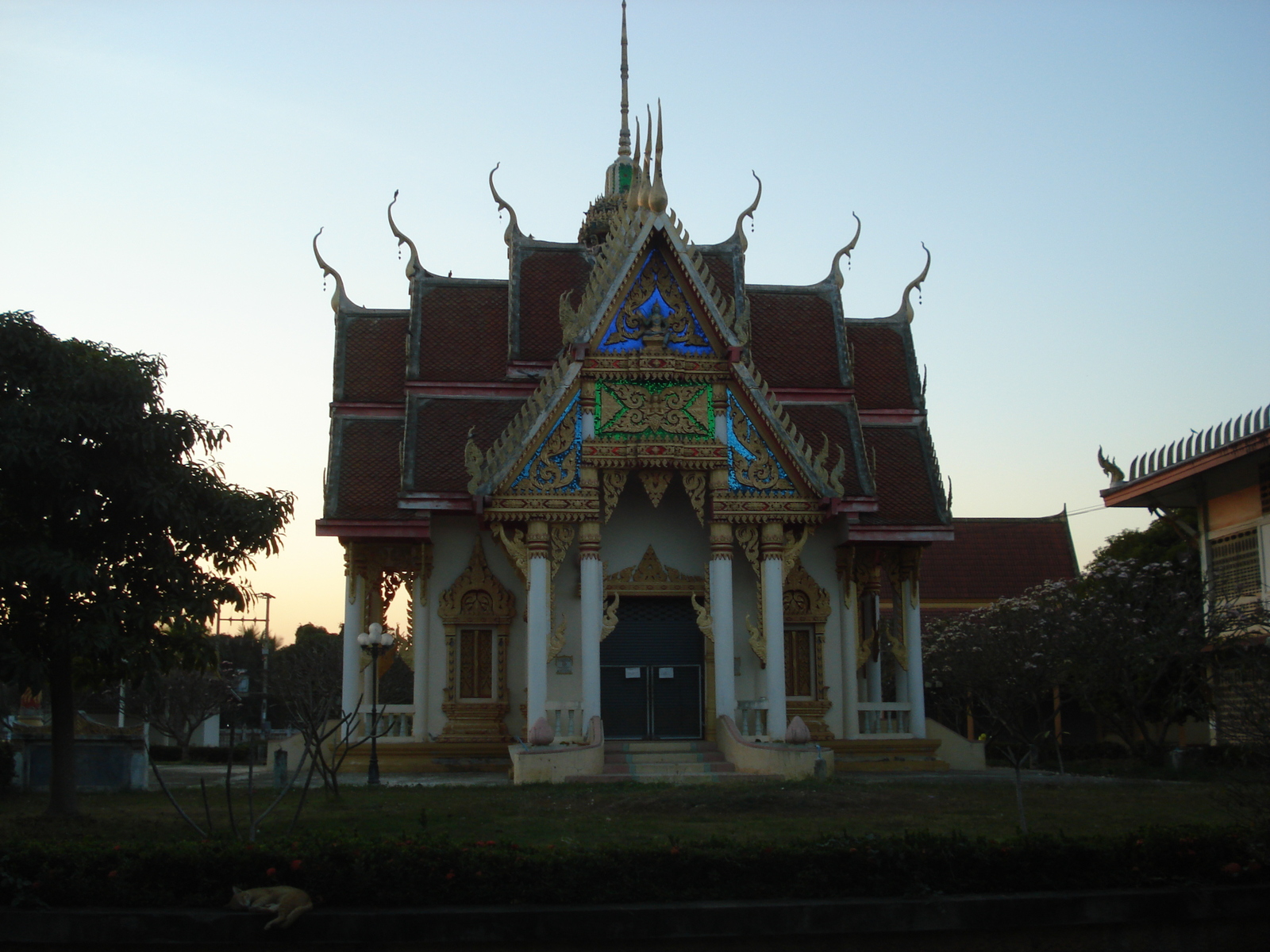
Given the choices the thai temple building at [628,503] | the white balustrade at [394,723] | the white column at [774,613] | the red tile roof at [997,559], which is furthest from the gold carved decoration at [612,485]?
the red tile roof at [997,559]

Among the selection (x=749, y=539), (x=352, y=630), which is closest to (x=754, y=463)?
(x=749, y=539)

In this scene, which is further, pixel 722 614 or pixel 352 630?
pixel 352 630

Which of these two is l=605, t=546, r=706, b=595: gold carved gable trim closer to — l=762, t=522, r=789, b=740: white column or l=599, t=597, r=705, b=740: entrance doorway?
l=599, t=597, r=705, b=740: entrance doorway

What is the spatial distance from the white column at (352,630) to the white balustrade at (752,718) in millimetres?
6247

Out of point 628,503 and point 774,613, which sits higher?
point 628,503

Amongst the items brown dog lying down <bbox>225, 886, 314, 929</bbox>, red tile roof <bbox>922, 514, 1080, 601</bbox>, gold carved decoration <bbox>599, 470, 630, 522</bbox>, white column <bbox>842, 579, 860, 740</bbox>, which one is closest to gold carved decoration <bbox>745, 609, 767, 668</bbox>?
white column <bbox>842, 579, 860, 740</bbox>

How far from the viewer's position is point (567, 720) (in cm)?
1956

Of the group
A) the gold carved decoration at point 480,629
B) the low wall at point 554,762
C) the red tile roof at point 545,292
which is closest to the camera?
the low wall at point 554,762

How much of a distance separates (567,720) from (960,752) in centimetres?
709

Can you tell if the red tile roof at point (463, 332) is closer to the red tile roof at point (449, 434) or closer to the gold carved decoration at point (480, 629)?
the red tile roof at point (449, 434)

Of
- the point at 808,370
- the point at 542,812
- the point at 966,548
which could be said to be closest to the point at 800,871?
the point at 542,812

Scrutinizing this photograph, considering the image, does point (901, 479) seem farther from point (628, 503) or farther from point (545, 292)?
point (545, 292)

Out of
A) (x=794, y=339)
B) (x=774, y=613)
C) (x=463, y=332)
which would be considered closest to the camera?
(x=774, y=613)

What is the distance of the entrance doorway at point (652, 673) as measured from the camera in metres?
21.3
